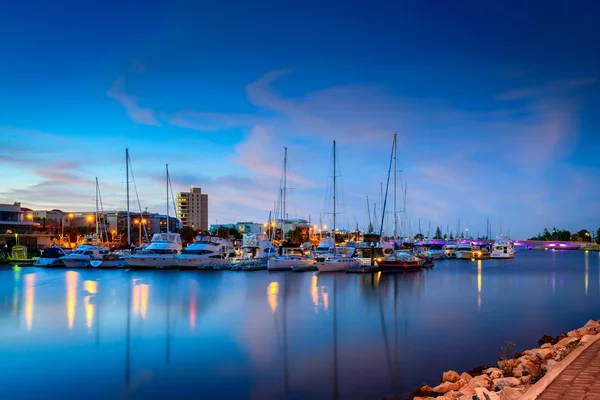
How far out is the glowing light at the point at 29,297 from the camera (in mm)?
28578

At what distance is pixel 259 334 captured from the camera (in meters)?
24.1

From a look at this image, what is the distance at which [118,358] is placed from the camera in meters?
19.4

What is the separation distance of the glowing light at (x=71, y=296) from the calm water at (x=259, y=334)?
13cm

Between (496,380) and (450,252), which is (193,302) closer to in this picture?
(496,380)

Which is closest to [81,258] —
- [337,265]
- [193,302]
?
[337,265]

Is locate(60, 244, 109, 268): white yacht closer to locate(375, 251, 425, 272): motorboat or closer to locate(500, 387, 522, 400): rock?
locate(375, 251, 425, 272): motorboat

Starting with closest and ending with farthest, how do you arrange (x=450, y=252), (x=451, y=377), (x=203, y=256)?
(x=451, y=377)
(x=203, y=256)
(x=450, y=252)

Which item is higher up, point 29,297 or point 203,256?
point 203,256

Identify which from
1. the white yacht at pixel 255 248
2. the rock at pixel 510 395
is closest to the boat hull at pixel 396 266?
the white yacht at pixel 255 248

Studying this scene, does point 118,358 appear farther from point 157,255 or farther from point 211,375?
point 157,255

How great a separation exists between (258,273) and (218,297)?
22.2 meters

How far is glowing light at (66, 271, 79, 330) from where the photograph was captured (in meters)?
28.8

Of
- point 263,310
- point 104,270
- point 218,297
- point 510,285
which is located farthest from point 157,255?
point 510,285

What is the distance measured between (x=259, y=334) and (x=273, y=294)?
16024 mm
